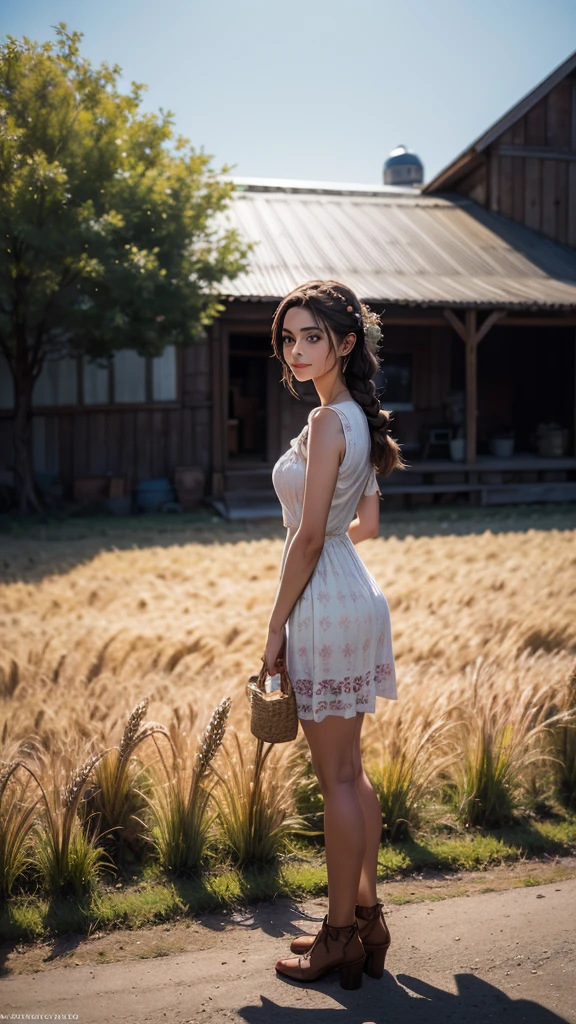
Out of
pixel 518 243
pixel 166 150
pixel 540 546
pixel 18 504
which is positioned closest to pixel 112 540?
pixel 18 504

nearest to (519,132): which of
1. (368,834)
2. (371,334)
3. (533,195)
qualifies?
(533,195)

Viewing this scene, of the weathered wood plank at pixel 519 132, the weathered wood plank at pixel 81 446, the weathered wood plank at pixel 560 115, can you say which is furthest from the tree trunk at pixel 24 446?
the weathered wood plank at pixel 560 115

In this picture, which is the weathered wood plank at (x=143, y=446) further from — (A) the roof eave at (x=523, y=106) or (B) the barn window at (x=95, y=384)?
(A) the roof eave at (x=523, y=106)

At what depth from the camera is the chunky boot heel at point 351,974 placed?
9.00ft

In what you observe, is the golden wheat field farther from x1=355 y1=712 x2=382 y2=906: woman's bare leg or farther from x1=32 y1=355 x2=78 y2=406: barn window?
x1=32 y1=355 x2=78 y2=406: barn window

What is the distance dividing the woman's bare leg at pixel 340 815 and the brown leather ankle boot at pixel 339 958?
0.03m

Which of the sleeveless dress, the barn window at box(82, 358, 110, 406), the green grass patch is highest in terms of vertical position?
the barn window at box(82, 358, 110, 406)

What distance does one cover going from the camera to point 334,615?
9.05ft

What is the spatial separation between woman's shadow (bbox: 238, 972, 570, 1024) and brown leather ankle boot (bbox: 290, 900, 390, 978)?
0.04 m

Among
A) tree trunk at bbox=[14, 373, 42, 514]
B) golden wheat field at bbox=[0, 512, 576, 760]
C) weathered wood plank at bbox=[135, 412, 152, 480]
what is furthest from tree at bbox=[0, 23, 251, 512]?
golden wheat field at bbox=[0, 512, 576, 760]

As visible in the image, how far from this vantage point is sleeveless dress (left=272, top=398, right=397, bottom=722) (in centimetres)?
276

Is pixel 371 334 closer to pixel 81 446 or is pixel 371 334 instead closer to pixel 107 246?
pixel 107 246

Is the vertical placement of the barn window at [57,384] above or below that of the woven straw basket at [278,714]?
above

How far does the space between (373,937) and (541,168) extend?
18.3 meters
